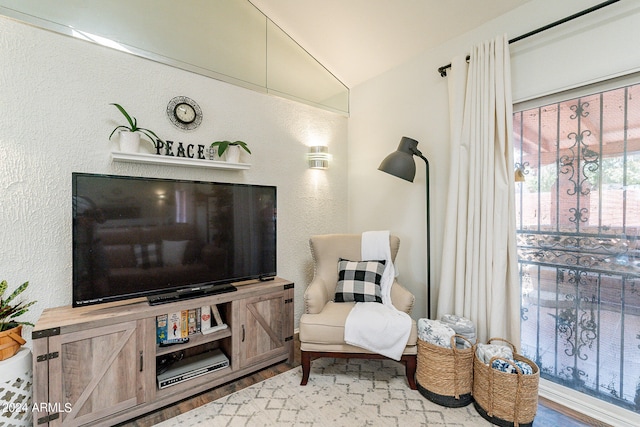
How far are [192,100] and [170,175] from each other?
25.3 inches

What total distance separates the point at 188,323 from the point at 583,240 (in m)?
2.67

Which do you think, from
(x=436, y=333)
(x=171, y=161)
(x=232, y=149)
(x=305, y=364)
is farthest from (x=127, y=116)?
(x=436, y=333)

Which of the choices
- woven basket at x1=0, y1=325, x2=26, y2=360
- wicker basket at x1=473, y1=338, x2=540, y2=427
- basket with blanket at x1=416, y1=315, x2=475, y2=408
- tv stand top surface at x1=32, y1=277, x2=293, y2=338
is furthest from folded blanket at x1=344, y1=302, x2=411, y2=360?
woven basket at x1=0, y1=325, x2=26, y2=360

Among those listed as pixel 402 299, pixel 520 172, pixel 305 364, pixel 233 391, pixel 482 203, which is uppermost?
pixel 520 172

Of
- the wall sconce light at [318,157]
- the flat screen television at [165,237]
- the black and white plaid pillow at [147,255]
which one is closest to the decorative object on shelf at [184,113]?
the flat screen television at [165,237]

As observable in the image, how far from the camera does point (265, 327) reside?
2.24 metres

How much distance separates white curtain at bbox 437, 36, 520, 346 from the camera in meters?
2.01

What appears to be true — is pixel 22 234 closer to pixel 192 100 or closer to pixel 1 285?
pixel 1 285

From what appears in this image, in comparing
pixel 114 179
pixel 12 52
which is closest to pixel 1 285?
pixel 114 179

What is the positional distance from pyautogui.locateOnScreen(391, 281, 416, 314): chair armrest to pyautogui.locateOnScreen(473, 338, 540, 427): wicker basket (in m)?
0.61

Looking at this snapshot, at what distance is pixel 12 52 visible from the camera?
174cm

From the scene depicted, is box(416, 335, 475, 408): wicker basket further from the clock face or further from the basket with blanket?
the clock face

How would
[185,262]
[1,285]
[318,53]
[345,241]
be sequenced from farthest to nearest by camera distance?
[318,53], [345,241], [185,262], [1,285]

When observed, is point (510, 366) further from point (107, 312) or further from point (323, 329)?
point (107, 312)
